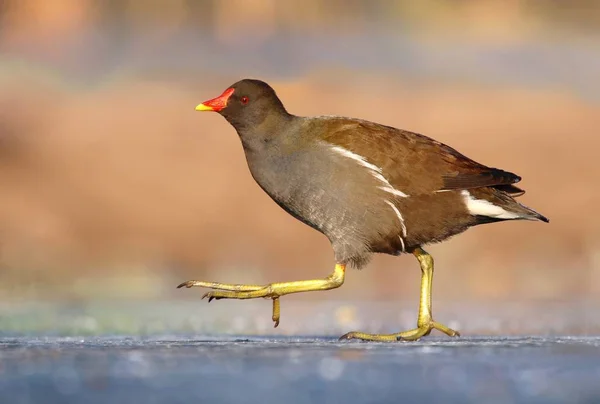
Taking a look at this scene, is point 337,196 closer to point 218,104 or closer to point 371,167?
point 371,167

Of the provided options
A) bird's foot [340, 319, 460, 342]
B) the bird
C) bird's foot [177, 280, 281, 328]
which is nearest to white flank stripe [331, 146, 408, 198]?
the bird

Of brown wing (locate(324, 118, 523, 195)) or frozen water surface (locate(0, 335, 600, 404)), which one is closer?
frozen water surface (locate(0, 335, 600, 404))

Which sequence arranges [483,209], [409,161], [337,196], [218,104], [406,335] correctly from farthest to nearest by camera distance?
1. [218,104]
2. [483,209]
3. [409,161]
4. [337,196]
5. [406,335]

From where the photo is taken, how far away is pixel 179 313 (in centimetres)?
1307

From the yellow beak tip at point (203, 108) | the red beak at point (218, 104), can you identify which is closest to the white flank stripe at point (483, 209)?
the red beak at point (218, 104)

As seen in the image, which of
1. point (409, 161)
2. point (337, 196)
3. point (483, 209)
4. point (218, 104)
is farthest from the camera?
point (218, 104)

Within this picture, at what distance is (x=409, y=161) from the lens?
10.1m

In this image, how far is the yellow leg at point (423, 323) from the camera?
9461mm

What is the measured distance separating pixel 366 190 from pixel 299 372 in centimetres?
355

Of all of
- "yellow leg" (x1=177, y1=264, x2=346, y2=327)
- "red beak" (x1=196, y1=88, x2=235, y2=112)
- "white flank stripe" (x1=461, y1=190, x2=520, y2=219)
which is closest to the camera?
"yellow leg" (x1=177, y1=264, x2=346, y2=327)

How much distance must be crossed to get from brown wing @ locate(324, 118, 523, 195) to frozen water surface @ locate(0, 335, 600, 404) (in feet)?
6.23

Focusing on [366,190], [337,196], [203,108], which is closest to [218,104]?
[203,108]

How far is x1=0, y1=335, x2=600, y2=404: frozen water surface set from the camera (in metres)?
5.79

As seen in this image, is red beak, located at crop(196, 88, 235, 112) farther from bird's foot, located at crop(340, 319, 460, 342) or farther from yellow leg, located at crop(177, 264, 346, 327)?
bird's foot, located at crop(340, 319, 460, 342)
